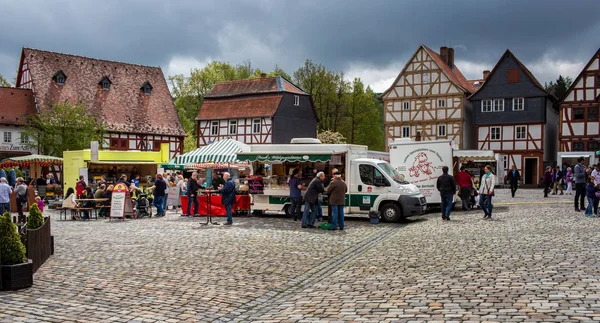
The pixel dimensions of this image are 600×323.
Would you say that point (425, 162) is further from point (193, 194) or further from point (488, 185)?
point (193, 194)

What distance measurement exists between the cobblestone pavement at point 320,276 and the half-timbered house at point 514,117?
34846 mm

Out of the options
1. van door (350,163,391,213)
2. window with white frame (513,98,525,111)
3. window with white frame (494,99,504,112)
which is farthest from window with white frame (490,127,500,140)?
van door (350,163,391,213)

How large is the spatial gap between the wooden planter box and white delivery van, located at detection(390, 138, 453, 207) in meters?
16.4

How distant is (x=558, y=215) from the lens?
62.5ft

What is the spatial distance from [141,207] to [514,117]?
36.8 metres

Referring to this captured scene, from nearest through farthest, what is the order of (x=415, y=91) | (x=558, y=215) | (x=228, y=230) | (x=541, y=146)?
(x=228, y=230)
(x=558, y=215)
(x=541, y=146)
(x=415, y=91)

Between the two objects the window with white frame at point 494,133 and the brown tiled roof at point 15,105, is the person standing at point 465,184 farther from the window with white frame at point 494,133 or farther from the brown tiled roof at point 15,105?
the brown tiled roof at point 15,105

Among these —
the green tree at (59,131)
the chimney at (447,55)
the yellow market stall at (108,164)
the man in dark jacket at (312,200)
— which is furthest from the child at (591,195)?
the chimney at (447,55)

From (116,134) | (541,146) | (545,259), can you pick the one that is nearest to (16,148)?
(116,134)

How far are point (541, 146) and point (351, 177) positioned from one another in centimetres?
3399

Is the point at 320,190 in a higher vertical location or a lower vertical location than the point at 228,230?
higher

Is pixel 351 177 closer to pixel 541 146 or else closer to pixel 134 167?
pixel 134 167

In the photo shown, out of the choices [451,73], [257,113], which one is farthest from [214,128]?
[451,73]

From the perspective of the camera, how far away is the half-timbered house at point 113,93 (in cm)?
4903
